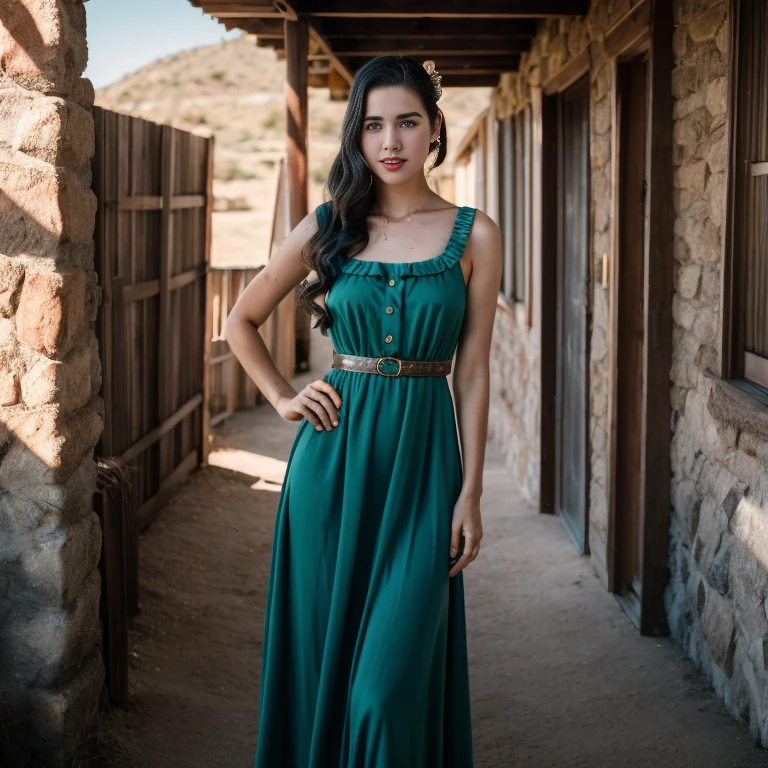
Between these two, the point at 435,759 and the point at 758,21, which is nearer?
the point at 435,759

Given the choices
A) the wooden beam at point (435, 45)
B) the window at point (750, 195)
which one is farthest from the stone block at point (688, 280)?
the wooden beam at point (435, 45)

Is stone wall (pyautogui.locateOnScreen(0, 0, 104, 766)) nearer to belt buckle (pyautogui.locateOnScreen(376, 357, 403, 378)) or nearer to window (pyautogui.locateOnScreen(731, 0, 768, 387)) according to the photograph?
belt buckle (pyautogui.locateOnScreen(376, 357, 403, 378))

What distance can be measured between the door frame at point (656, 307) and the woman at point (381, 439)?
63.9 inches

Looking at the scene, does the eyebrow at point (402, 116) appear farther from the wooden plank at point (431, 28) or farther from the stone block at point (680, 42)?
the wooden plank at point (431, 28)

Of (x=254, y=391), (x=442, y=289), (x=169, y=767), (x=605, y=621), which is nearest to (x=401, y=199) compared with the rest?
(x=442, y=289)

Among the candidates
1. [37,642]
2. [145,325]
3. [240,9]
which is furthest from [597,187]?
[37,642]

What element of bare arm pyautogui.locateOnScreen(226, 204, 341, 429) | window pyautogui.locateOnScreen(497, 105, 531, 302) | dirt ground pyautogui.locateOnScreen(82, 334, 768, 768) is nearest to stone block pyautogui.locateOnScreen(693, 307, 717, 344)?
dirt ground pyautogui.locateOnScreen(82, 334, 768, 768)

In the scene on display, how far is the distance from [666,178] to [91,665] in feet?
8.87

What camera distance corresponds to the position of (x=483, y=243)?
2.48 meters

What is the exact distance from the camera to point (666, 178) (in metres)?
3.94

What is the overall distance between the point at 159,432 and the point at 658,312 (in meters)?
3.13

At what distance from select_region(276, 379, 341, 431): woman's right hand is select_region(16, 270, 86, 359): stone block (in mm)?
813

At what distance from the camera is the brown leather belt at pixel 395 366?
8.00ft

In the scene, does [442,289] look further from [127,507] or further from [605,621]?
[605,621]
